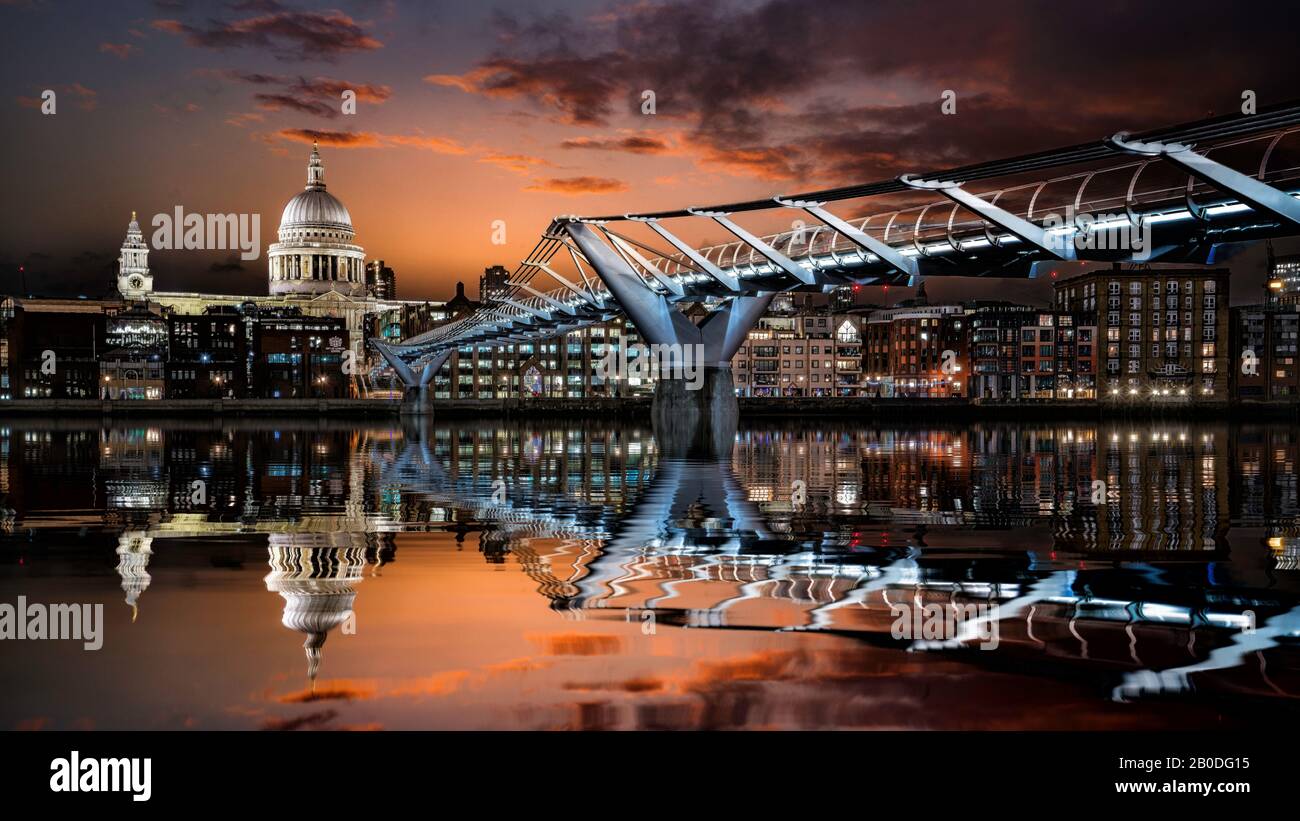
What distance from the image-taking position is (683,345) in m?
61.6

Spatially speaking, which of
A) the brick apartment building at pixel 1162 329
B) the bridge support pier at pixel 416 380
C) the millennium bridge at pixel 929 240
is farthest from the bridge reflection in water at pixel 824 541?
the brick apartment building at pixel 1162 329

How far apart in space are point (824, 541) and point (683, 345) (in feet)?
147

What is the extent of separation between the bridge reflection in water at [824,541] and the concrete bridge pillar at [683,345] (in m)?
19.9

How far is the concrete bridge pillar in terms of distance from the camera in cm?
5947

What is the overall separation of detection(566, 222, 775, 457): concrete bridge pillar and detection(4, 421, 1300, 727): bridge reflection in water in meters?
19.9

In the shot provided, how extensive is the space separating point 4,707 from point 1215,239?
27.9 metres

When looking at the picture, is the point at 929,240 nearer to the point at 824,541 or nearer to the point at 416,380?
the point at 824,541

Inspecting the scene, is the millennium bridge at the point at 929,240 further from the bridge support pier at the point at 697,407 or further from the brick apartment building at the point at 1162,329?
the brick apartment building at the point at 1162,329

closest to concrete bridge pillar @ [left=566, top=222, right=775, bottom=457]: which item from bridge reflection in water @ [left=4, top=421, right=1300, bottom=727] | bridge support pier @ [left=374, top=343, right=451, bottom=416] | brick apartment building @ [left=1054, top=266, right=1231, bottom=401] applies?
bridge reflection in water @ [left=4, top=421, right=1300, bottom=727]

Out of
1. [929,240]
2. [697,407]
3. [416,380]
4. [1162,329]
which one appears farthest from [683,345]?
[1162,329]

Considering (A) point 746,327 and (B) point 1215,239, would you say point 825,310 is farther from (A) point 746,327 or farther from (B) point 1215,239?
(B) point 1215,239

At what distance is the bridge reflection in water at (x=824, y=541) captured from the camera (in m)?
9.78

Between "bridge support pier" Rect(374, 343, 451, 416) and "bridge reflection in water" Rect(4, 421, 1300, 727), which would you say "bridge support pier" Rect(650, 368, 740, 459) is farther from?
"bridge support pier" Rect(374, 343, 451, 416)
